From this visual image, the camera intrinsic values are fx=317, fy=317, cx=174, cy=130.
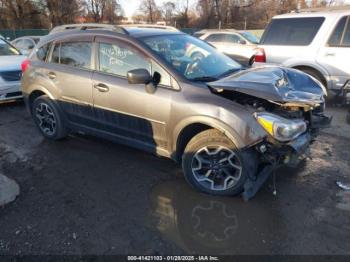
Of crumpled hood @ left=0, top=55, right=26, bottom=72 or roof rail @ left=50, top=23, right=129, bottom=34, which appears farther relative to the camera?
crumpled hood @ left=0, top=55, right=26, bottom=72

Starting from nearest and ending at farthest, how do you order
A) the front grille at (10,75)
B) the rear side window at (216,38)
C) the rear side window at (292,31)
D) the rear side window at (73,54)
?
the rear side window at (73,54)
the rear side window at (292,31)
the front grille at (10,75)
the rear side window at (216,38)

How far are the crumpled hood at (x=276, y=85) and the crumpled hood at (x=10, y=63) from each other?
597cm

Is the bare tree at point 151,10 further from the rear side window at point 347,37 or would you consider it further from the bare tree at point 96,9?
the rear side window at point 347,37

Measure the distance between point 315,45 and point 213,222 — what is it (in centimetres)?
535

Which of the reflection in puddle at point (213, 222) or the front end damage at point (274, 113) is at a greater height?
the front end damage at point (274, 113)

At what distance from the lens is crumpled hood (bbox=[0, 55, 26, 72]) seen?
7504 mm

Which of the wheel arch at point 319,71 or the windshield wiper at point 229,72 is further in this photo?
the wheel arch at point 319,71

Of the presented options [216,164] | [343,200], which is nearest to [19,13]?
[216,164]

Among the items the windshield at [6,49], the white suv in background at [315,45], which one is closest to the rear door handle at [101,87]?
the white suv in background at [315,45]

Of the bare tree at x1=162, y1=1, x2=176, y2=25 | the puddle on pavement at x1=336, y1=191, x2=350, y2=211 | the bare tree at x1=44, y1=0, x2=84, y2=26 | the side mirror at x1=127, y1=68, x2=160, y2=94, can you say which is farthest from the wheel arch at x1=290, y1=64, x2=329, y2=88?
the bare tree at x1=162, y1=1, x2=176, y2=25

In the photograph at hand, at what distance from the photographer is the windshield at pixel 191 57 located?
12.6 feet

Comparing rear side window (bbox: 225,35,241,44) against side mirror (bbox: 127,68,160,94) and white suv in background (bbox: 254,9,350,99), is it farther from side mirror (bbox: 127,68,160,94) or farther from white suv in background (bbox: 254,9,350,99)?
side mirror (bbox: 127,68,160,94)

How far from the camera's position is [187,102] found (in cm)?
349

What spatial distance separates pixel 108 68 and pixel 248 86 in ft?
6.23
